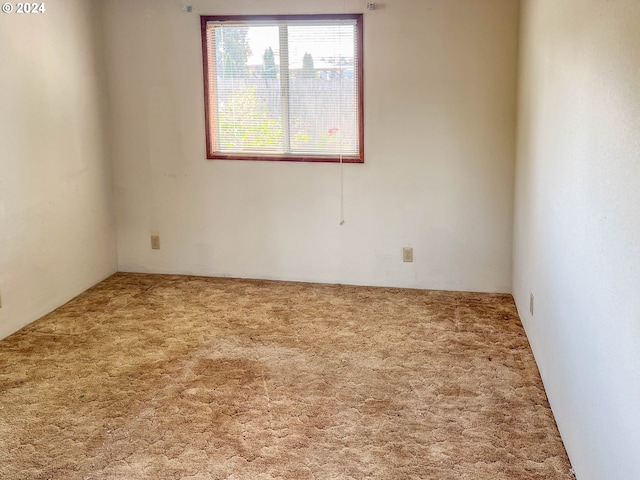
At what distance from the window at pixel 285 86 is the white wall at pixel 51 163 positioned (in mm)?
881

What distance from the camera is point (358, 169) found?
15.9 feet

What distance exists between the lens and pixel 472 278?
15.8 feet

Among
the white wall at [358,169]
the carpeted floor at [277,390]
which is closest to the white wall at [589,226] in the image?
the carpeted floor at [277,390]

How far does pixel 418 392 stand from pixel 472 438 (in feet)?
1.60

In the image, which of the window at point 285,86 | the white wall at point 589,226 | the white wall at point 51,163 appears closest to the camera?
the white wall at point 589,226

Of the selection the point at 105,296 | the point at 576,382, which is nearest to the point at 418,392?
the point at 576,382

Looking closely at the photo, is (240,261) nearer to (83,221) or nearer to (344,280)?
(344,280)

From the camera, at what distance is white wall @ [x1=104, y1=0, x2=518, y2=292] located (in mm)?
4582

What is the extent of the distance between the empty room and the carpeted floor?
16mm

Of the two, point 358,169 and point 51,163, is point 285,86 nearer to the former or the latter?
point 358,169

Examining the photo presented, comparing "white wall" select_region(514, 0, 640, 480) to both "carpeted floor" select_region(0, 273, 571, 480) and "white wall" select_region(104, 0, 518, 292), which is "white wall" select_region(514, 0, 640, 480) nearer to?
"carpeted floor" select_region(0, 273, 571, 480)

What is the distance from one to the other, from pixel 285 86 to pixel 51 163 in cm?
174

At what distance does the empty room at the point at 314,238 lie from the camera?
8.46 feet

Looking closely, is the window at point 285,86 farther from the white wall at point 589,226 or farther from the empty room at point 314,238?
the white wall at point 589,226
